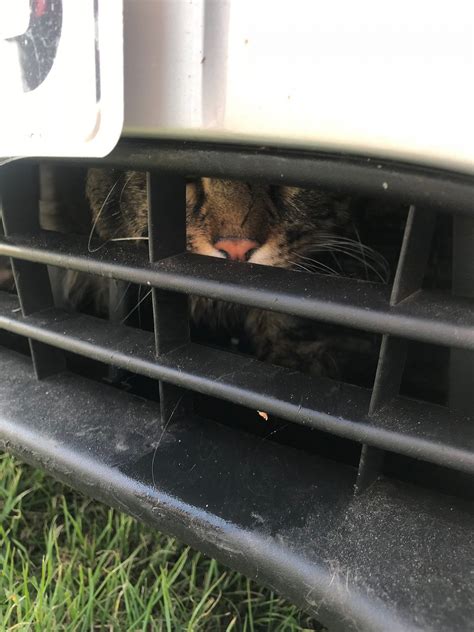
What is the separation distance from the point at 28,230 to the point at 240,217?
480 millimetres

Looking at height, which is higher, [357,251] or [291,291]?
[291,291]

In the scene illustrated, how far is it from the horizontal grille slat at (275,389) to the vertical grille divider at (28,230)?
0.04 meters

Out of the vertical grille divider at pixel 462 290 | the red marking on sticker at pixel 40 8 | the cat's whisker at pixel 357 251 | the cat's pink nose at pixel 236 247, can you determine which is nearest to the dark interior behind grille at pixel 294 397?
the vertical grille divider at pixel 462 290

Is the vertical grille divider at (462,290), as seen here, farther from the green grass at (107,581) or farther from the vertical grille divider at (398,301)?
the green grass at (107,581)

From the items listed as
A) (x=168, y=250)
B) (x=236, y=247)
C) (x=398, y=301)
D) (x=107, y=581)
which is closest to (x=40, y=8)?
(x=168, y=250)

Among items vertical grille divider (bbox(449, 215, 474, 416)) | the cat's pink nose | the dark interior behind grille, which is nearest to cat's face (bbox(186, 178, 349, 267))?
the cat's pink nose

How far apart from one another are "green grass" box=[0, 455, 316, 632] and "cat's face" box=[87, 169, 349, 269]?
63 centimetres

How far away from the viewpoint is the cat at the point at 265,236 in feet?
4.45

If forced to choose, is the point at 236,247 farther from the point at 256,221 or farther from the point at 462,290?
the point at 462,290

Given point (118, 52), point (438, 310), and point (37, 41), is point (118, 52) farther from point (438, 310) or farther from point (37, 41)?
point (438, 310)

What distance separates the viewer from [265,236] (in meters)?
1.39

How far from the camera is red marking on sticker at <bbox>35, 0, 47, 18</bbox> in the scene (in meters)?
0.69

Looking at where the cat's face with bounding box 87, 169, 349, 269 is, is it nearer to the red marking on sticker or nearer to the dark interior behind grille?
the dark interior behind grille

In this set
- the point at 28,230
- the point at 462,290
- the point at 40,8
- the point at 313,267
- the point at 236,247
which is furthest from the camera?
the point at 313,267
